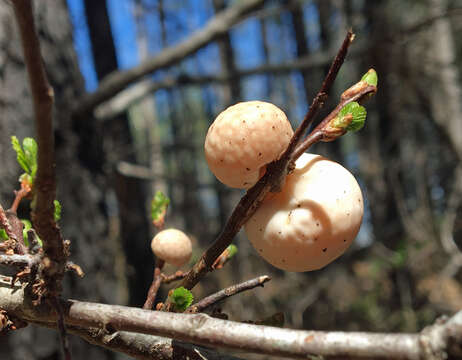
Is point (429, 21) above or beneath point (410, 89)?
above

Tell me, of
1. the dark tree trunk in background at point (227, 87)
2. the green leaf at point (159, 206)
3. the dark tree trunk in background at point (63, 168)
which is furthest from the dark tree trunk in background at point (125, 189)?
the dark tree trunk in background at point (227, 87)

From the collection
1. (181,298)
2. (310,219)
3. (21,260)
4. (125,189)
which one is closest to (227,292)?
(181,298)

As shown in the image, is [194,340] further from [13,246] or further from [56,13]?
[56,13]

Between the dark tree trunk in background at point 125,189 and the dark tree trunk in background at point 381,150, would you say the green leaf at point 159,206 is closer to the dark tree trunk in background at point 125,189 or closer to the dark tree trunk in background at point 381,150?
the dark tree trunk in background at point 125,189

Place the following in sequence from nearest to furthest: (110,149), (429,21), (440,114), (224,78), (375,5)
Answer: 1. (429,21)
2. (224,78)
3. (110,149)
4. (440,114)
5. (375,5)

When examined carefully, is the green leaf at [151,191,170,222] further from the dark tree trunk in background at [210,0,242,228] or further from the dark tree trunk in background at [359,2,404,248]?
the dark tree trunk in background at [210,0,242,228]

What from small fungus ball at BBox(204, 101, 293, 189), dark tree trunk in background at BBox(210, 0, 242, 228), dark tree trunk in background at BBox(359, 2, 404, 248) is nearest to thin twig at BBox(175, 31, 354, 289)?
small fungus ball at BBox(204, 101, 293, 189)

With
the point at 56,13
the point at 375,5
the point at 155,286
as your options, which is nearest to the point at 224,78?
the point at 56,13
